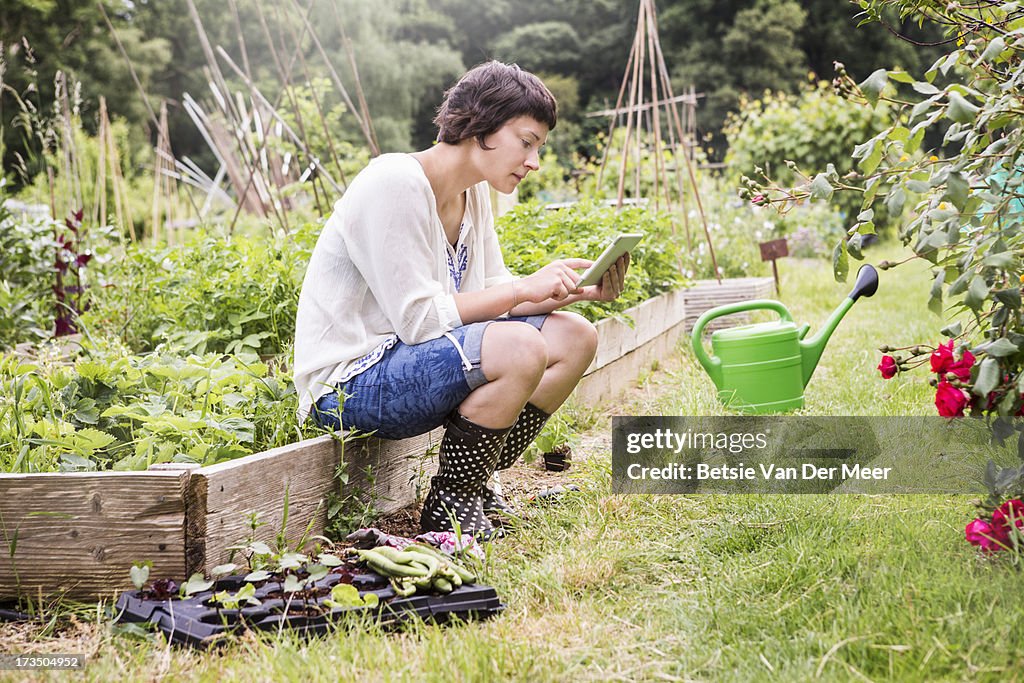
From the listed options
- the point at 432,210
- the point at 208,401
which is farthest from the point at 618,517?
the point at 208,401

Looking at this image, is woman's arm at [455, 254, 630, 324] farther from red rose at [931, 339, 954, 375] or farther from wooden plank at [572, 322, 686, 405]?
wooden plank at [572, 322, 686, 405]

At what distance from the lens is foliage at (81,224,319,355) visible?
10.3ft

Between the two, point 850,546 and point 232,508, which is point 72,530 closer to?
point 232,508

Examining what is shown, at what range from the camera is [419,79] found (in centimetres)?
2095

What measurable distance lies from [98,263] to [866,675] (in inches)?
148

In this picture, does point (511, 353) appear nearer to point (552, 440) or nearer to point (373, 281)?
point (373, 281)

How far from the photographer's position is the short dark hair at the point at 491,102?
207cm

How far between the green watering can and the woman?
981mm

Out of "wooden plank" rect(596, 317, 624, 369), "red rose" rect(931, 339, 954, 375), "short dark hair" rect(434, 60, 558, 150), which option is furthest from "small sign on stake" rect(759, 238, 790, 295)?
"red rose" rect(931, 339, 954, 375)

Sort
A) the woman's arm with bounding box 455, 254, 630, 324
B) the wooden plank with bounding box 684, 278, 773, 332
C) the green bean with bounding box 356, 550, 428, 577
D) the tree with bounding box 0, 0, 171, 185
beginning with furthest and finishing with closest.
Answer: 1. the tree with bounding box 0, 0, 171, 185
2. the wooden plank with bounding box 684, 278, 773, 332
3. the woman's arm with bounding box 455, 254, 630, 324
4. the green bean with bounding box 356, 550, 428, 577

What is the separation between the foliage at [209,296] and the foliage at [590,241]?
2.55 feet

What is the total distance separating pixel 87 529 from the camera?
172cm

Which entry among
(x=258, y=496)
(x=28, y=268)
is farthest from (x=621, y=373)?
(x=28, y=268)

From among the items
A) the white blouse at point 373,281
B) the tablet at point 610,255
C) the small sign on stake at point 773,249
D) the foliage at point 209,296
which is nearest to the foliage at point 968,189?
the tablet at point 610,255
